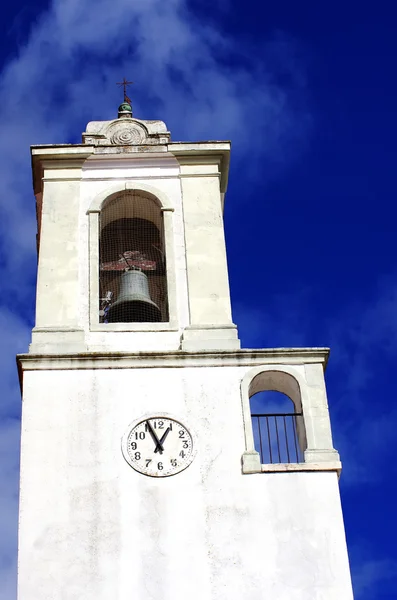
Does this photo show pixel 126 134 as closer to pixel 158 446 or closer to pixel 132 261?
pixel 132 261

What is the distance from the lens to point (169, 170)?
72.9ft

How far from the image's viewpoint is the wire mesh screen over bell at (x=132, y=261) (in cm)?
2097

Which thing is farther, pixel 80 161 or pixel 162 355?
pixel 80 161

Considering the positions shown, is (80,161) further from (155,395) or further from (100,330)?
(155,395)

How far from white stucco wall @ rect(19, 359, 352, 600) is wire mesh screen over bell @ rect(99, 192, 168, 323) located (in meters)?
1.81

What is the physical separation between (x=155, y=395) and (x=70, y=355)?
1.31 meters

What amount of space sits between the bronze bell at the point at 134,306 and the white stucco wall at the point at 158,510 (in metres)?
1.71

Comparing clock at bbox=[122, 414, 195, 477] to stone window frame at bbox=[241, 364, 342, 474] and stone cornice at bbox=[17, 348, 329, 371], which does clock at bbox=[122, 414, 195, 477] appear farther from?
stone cornice at bbox=[17, 348, 329, 371]

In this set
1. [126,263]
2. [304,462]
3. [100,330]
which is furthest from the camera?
[126,263]

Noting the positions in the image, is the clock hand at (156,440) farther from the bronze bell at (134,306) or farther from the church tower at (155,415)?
the bronze bell at (134,306)

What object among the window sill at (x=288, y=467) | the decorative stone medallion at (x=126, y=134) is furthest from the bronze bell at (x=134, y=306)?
the window sill at (x=288, y=467)

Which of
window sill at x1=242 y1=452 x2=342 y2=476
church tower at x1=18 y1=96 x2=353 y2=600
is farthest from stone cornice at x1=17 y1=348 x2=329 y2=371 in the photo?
window sill at x1=242 y1=452 x2=342 y2=476

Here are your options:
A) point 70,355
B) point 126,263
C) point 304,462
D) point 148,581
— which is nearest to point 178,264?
point 126,263

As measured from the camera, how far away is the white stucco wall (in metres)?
17.5
